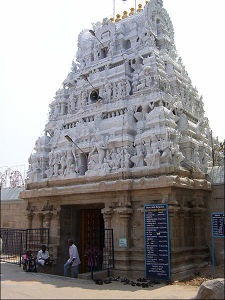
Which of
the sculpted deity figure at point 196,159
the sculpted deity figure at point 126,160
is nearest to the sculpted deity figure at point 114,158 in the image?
the sculpted deity figure at point 126,160

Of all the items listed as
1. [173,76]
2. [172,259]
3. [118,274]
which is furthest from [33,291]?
[173,76]

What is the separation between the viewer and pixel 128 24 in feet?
66.7

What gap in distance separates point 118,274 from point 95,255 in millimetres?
1396

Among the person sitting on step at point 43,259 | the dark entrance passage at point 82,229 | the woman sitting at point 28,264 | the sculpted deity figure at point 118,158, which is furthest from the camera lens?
the dark entrance passage at point 82,229

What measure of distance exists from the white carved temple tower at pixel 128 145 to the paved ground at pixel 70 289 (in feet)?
5.53

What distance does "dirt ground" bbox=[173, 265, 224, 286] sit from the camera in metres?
12.2

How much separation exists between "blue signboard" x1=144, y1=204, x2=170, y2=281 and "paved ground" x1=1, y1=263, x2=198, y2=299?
1.99 feet

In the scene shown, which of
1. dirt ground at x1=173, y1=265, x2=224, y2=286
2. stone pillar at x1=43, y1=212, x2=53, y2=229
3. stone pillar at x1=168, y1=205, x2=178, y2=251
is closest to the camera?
dirt ground at x1=173, y1=265, x2=224, y2=286

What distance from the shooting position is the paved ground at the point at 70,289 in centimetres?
932

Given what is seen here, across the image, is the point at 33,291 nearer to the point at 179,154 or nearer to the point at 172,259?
the point at 172,259

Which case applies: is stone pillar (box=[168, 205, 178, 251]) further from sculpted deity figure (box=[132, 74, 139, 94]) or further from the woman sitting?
sculpted deity figure (box=[132, 74, 139, 94])

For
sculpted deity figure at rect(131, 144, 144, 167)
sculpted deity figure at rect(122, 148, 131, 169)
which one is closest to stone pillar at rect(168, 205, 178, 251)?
sculpted deity figure at rect(131, 144, 144, 167)

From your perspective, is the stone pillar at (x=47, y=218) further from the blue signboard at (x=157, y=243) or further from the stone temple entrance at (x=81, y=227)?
the blue signboard at (x=157, y=243)

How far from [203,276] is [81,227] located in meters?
7.43
